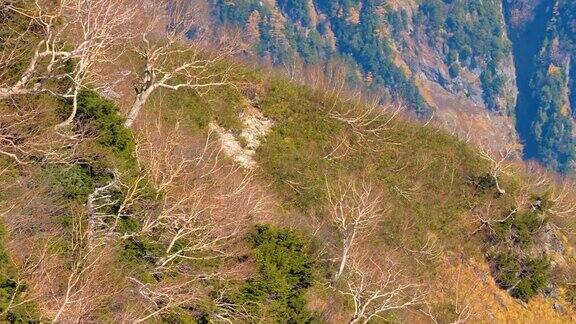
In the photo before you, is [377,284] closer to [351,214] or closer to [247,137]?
[351,214]

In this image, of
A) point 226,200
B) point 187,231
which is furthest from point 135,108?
point 187,231

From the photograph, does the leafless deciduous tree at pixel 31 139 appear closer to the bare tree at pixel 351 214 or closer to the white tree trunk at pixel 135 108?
the white tree trunk at pixel 135 108

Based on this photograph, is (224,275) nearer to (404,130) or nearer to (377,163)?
(377,163)

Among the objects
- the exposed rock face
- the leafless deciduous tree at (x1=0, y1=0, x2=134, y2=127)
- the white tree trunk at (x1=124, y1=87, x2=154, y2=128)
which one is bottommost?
the exposed rock face

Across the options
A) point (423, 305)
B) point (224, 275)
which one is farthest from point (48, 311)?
point (423, 305)

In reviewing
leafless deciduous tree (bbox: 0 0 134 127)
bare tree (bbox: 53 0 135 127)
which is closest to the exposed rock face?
leafless deciduous tree (bbox: 0 0 134 127)

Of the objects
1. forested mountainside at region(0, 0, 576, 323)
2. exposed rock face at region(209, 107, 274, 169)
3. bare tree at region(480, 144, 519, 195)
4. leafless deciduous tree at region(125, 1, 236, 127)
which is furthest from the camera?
bare tree at region(480, 144, 519, 195)

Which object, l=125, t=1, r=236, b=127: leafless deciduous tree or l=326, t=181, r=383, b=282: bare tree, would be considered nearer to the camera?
l=125, t=1, r=236, b=127: leafless deciduous tree

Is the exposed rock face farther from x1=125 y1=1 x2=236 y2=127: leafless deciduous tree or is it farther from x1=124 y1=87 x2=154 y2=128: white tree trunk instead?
x1=124 y1=87 x2=154 y2=128: white tree trunk
